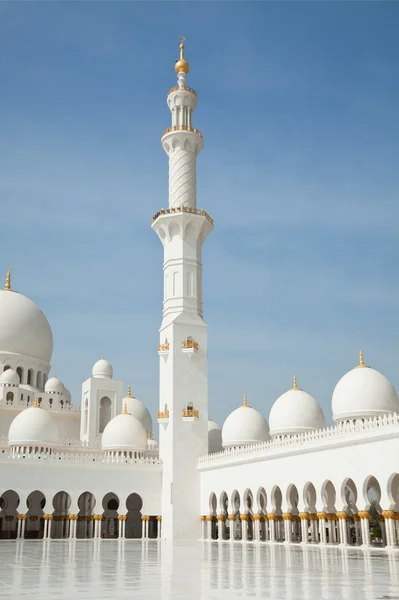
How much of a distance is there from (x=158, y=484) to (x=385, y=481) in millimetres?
13423

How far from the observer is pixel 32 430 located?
99.2 ft

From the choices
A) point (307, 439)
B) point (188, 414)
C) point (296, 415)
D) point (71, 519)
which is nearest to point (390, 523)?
point (307, 439)

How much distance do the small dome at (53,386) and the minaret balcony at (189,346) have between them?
1051 centimetres

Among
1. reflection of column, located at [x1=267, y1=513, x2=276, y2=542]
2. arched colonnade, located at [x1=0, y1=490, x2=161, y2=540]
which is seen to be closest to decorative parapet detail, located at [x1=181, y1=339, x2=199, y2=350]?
arched colonnade, located at [x1=0, y1=490, x2=161, y2=540]

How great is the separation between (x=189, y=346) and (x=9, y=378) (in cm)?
1044

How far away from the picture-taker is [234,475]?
2769 centimetres

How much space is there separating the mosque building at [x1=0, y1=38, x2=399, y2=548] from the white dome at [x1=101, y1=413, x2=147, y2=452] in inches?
2.0

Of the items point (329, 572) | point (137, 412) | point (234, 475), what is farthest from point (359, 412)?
point (137, 412)

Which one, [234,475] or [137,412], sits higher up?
[137,412]

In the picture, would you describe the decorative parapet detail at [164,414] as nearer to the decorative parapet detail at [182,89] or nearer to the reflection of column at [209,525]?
the reflection of column at [209,525]

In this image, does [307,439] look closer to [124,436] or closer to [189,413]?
[189,413]

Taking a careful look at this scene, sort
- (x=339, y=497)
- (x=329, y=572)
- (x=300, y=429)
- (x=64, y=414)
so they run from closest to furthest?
(x=329, y=572)
(x=339, y=497)
(x=300, y=429)
(x=64, y=414)

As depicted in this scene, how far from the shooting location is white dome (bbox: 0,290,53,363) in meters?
36.9

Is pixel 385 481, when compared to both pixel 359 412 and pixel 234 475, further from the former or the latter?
pixel 234 475
